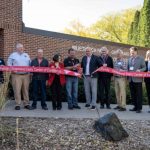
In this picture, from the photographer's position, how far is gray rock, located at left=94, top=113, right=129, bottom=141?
8609 millimetres

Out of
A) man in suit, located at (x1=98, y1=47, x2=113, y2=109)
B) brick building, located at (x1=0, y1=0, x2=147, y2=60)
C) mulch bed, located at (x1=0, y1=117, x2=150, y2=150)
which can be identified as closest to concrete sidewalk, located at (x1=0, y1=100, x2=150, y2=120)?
man in suit, located at (x1=98, y1=47, x2=113, y2=109)

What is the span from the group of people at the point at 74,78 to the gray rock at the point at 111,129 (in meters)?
3.15

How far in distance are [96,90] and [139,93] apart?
48.6 inches

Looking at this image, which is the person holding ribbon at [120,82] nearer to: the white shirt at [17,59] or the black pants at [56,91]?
the black pants at [56,91]

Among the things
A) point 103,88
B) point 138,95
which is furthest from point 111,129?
point 103,88

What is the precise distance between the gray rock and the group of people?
3.15 m

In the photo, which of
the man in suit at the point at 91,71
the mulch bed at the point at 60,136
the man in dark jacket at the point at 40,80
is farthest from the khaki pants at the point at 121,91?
the mulch bed at the point at 60,136

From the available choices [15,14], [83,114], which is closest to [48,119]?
[83,114]

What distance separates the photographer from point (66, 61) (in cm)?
1222

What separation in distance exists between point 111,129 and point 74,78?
381cm

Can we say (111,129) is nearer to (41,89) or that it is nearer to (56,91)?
(56,91)

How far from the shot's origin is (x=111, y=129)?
8648 mm

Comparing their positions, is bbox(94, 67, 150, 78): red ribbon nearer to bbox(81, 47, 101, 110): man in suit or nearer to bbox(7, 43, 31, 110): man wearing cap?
bbox(81, 47, 101, 110): man in suit

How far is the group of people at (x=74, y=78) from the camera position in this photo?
11.8m
